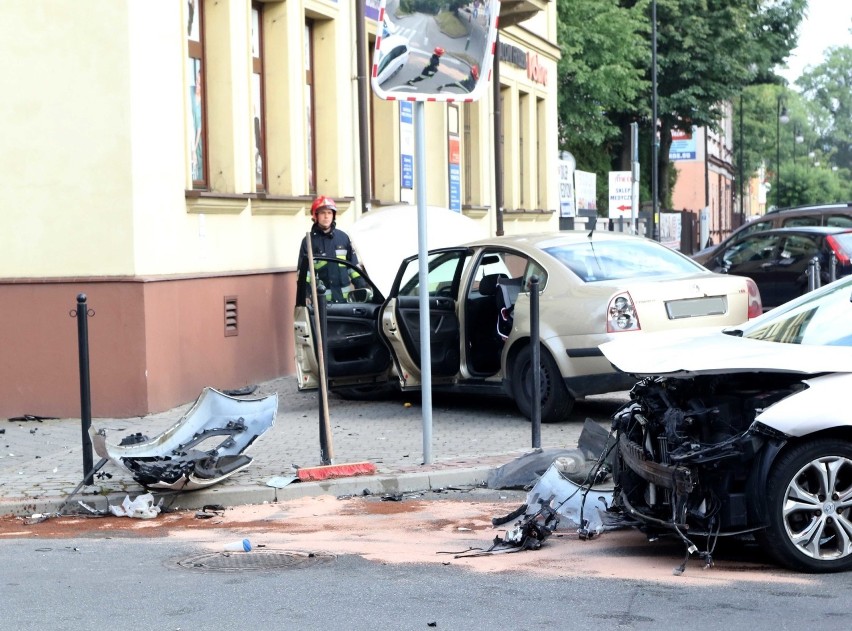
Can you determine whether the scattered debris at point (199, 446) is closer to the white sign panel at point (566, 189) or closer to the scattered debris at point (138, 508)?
the scattered debris at point (138, 508)

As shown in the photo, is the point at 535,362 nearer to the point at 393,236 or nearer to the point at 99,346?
the point at 99,346

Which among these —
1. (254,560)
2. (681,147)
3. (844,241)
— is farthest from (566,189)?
(254,560)

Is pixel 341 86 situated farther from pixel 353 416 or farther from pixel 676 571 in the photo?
pixel 676 571

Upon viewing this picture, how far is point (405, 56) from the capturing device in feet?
31.6

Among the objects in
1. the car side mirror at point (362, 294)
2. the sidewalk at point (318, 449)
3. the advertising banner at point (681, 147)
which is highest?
the advertising banner at point (681, 147)

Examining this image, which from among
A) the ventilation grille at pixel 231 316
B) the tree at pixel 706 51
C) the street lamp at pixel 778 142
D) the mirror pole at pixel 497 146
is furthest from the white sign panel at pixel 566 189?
the street lamp at pixel 778 142

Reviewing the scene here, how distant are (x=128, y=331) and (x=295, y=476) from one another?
3.82 metres

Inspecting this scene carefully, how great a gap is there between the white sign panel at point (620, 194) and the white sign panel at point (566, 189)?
1.43 m

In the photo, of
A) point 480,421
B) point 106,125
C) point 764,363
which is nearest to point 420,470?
point 480,421

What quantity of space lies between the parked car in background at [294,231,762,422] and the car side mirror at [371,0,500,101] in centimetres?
181

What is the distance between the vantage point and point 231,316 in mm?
14484

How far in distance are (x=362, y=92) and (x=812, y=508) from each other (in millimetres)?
13088

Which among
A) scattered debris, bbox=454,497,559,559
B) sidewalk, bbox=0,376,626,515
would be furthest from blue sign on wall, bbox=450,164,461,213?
scattered debris, bbox=454,497,559,559

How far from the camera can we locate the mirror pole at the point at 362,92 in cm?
1833
